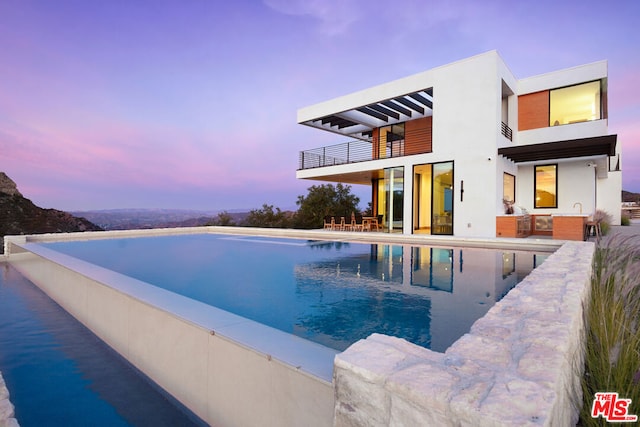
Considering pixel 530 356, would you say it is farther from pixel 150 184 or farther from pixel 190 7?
pixel 150 184

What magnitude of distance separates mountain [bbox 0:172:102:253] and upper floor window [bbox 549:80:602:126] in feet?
92.8

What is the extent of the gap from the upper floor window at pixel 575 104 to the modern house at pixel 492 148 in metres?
0.03

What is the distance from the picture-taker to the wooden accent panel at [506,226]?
1152 cm

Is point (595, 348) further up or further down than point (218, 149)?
further down

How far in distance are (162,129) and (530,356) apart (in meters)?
24.3

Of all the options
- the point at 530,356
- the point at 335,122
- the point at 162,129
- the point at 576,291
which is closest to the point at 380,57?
the point at 335,122

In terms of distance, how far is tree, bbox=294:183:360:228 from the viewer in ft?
75.2

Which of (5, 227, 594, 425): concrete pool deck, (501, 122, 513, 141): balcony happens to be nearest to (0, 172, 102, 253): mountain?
(501, 122, 513, 141): balcony

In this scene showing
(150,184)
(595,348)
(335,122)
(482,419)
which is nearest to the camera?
(482,419)

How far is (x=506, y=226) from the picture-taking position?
11.6 m

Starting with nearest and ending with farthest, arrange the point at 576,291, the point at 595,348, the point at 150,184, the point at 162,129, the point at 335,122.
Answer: the point at 595,348 < the point at 576,291 < the point at 335,122 < the point at 162,129 < the point at 150,184

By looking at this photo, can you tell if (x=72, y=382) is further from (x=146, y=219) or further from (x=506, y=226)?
(x=146, y=219)

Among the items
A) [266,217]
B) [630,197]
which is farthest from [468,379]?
[630,197]

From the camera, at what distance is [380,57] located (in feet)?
62.3
